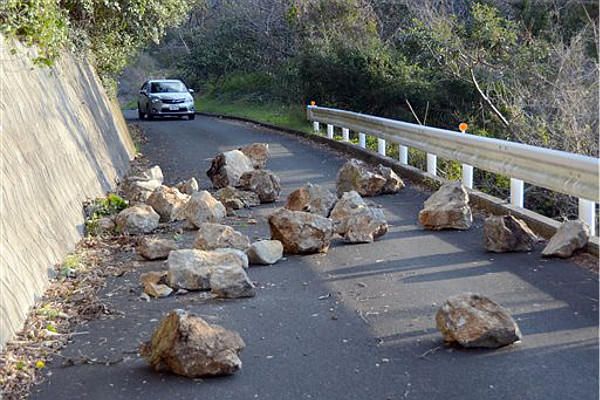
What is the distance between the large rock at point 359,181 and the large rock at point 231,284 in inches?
205

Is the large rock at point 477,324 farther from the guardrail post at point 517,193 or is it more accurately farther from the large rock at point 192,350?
the guardrail post at point 517,193

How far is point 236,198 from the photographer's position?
12.0 meters

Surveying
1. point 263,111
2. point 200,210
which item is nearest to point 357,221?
point 200,210

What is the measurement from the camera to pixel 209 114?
130ft

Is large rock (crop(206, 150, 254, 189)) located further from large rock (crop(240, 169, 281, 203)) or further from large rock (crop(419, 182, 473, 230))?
large rock (crop(419, 182, 473, 230))

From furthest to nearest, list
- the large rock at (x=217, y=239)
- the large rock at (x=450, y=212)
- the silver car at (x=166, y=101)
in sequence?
1. the silver car at (x=166, y=101)
2. the large rock at (x=450, y=212)
3. the large rock at (x=217, y=239)

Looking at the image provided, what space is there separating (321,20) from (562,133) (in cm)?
1976

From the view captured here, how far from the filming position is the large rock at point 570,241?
7898mm

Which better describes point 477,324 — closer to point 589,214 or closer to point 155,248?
point 589,214

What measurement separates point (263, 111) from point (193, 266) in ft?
95.6

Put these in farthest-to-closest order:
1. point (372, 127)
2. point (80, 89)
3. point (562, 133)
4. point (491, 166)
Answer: point (372, 127) → point (80, 89) → point (562, 133) → point (491, 166)

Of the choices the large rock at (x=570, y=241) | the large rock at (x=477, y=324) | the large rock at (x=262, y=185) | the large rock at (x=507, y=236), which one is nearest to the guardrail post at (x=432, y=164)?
the large rock at (x=262, y=185)

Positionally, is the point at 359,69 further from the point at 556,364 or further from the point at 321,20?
the point at 556,364

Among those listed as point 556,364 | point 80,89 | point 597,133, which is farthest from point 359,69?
point 556,364
